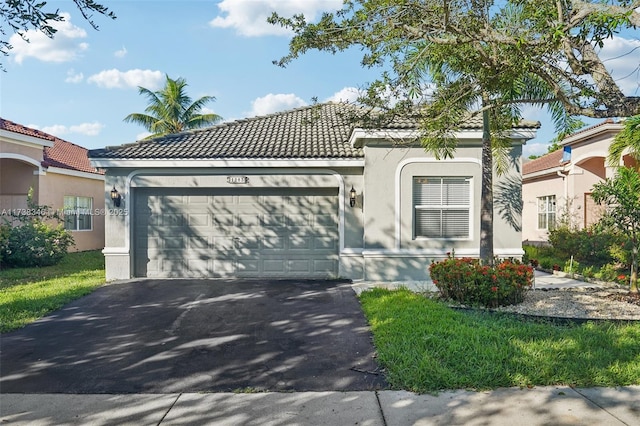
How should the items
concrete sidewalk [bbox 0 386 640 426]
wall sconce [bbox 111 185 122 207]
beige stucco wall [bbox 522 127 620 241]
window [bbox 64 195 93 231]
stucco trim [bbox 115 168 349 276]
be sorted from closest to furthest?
concrete sidewalk [bbox 0 386 640 426] → wall sconce [bbox 111 185 122 207] → stucco trim [bbox 115 168 349 276] → beige stucco wall [bbox 522 127 620 241] → window [bbox 64 195 93 231]

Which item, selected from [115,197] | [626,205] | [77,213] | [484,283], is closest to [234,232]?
[115,197]

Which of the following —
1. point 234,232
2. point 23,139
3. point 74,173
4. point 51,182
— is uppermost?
point 23,139

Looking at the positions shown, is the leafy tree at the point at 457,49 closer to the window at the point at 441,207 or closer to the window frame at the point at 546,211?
the window at the point at 441,207

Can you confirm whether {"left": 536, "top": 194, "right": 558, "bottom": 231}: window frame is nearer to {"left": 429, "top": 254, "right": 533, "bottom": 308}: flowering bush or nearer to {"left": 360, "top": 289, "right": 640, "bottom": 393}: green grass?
{"left": 429, "top": 254, "right": 533, "bottom": 308}: flowering bush

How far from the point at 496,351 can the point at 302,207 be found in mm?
6976

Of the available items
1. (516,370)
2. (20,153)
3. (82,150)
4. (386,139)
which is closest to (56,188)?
(20,153)

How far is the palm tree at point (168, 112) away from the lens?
27.5 meters

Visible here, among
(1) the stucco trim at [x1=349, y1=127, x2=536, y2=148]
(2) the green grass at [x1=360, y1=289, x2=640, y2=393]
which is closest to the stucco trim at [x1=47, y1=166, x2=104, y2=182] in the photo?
(1) the stucco trim at [x1=349, y1=127, x2=536, y2=148]

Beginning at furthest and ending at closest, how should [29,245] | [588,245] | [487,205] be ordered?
[29,245], [588,245], [487,205]

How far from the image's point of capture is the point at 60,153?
19.5m

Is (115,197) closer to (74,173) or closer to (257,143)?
(257,143)

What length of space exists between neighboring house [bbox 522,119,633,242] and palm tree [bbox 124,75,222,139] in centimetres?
2048

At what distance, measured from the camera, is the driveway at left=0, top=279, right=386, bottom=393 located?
16.1 ft

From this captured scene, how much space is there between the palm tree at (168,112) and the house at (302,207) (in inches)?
668
